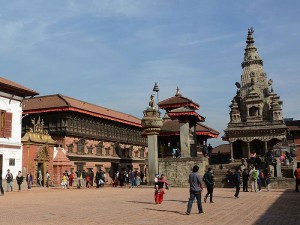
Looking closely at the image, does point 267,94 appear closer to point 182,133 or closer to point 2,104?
point 182,133

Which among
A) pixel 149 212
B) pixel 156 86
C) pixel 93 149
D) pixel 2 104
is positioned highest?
pixel 156 86

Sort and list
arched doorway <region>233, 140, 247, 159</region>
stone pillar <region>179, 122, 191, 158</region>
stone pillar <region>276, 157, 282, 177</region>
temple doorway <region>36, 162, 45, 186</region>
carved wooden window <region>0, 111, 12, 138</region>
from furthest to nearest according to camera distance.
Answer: arched doorway <region>233, 140, 247, 159</region> < temple doorway <region>36, 162, 45, 186</region> < stone pillar <region>179, 122, 191, 158</region> < carved wooden window <region>0, 111, 12, 138</region> < stone pillar <region>276, 157, 282, 177</region>

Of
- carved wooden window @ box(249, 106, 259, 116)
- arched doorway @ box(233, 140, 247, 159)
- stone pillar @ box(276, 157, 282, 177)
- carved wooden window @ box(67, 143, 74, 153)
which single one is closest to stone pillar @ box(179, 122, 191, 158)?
stone pillar @ box(276, 157, 282, 177)

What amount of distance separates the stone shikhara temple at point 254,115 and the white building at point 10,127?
26.6m

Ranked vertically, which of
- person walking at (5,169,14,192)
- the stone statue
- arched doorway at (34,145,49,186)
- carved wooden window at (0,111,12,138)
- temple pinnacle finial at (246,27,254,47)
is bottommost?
person walking at (5,169,14,192)

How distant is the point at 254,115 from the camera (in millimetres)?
48375

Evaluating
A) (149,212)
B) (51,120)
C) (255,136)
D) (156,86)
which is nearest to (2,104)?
(51,120)

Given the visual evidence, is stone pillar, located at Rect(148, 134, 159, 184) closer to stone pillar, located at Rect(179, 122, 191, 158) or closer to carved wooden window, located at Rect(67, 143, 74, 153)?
stone pillar, located at Rect(179, 122, 191, 158)

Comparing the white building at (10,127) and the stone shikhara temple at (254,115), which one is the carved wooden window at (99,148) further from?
the white building at (10,127)

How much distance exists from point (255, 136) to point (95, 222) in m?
38.7

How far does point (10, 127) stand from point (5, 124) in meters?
0.56

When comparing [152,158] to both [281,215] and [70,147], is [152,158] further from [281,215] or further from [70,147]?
[281,215]

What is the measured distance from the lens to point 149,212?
492 inches

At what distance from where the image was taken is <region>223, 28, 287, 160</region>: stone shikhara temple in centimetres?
4594
